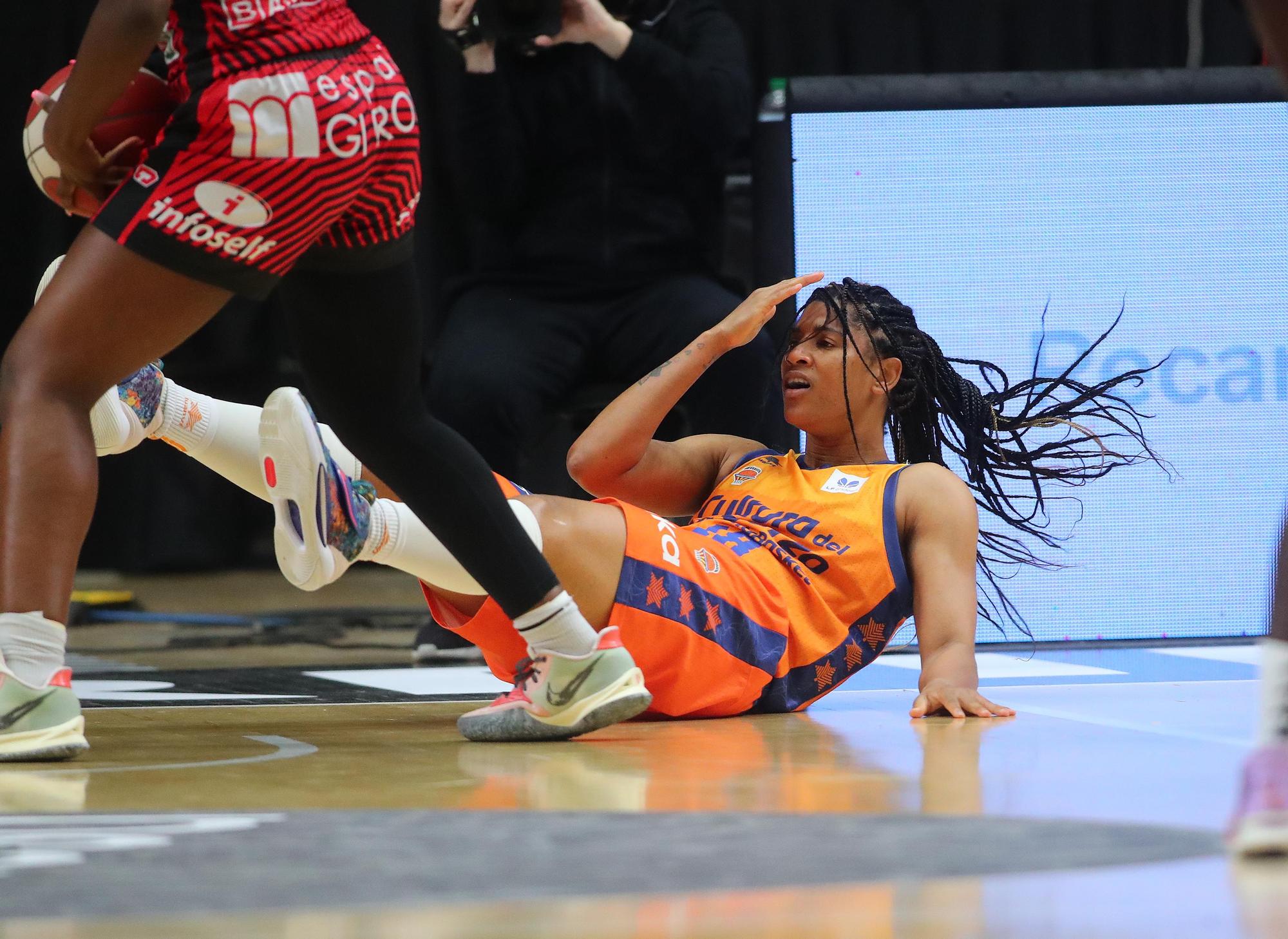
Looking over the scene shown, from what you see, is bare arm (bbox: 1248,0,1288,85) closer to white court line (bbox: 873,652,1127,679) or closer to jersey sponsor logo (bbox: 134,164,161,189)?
jersey sponsor logo (bbox: 134,164,161,189)

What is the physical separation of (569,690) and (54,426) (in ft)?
1.94

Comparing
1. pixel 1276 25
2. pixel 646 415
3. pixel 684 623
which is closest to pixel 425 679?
pixel 646 415

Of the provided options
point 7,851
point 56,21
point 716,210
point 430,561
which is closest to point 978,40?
point 716,210

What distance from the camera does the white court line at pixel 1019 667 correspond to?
256 cm

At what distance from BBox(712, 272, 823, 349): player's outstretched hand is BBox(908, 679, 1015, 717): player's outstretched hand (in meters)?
0.56

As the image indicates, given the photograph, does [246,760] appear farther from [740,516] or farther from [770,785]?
[740,516]

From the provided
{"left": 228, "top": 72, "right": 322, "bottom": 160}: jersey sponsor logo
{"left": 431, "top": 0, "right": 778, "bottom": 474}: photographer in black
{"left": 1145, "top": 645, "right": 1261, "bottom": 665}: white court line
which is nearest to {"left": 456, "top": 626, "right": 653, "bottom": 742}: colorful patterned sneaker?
{"left": 228, "top": 72, "right": 322, "bottom": 160}: jersey sponsor logo

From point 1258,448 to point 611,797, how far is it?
2.00 m

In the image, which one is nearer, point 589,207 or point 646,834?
point 646,834

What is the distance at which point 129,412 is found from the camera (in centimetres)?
191

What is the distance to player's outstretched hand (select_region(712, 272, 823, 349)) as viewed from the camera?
2.18 metres

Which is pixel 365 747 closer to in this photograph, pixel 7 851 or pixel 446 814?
pixel 446 814

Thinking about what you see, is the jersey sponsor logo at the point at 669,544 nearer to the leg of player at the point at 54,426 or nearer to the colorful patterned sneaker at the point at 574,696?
the colorful patterned sneaker at the point at 574,696

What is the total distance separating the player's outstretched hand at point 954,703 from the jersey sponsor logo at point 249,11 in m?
1.12
